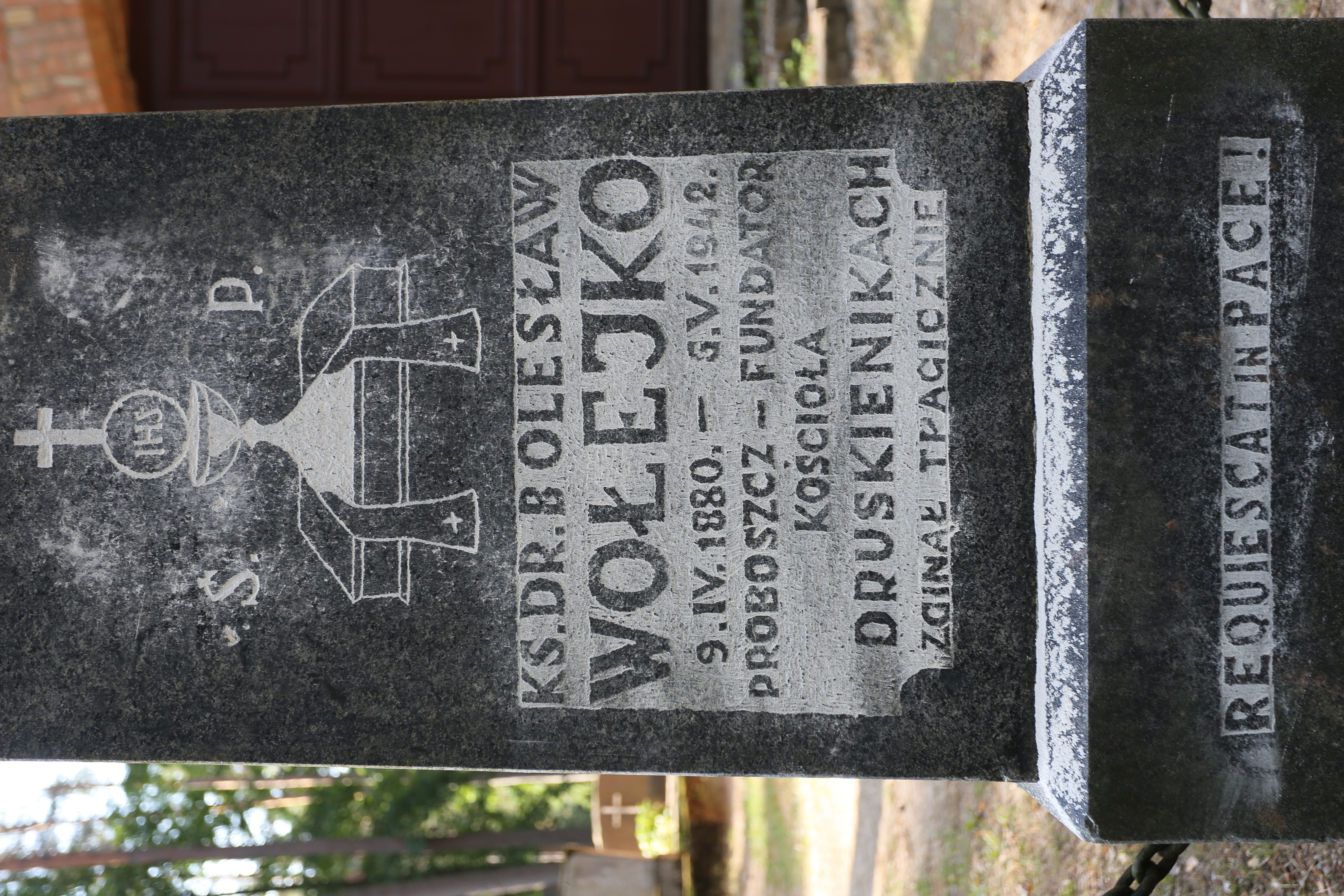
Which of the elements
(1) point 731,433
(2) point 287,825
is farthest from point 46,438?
(2) point 287,825

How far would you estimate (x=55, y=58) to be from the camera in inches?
203

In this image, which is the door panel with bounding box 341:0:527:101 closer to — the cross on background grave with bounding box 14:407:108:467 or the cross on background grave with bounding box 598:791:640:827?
the cross on background grave with bounding box 14:407:108:467

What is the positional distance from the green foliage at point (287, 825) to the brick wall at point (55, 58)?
23.0ft

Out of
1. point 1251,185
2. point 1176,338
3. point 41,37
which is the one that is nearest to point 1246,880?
point 1176,338

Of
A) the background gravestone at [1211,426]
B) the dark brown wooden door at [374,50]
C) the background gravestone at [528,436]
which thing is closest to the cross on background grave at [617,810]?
the dark brown wooden door at [374,50]

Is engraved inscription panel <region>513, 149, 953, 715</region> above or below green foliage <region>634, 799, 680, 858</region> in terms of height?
above

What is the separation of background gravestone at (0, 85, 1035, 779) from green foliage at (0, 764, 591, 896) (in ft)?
27.3

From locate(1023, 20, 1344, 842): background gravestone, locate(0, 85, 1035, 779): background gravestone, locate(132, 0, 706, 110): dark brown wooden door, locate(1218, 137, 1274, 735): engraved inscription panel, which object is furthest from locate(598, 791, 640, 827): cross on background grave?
locate(1218, 137, 1274, 735): engraved inscription panel

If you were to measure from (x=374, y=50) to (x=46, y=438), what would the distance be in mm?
3914

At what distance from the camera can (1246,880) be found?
9.85 ft

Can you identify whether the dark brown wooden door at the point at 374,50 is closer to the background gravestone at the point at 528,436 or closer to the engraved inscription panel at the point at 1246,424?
the background gravestone at the point at 528,436

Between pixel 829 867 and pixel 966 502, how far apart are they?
14.5 ft

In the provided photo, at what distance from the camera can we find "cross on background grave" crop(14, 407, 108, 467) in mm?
2484

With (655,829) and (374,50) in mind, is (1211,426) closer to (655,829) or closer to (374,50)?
(374,50)
